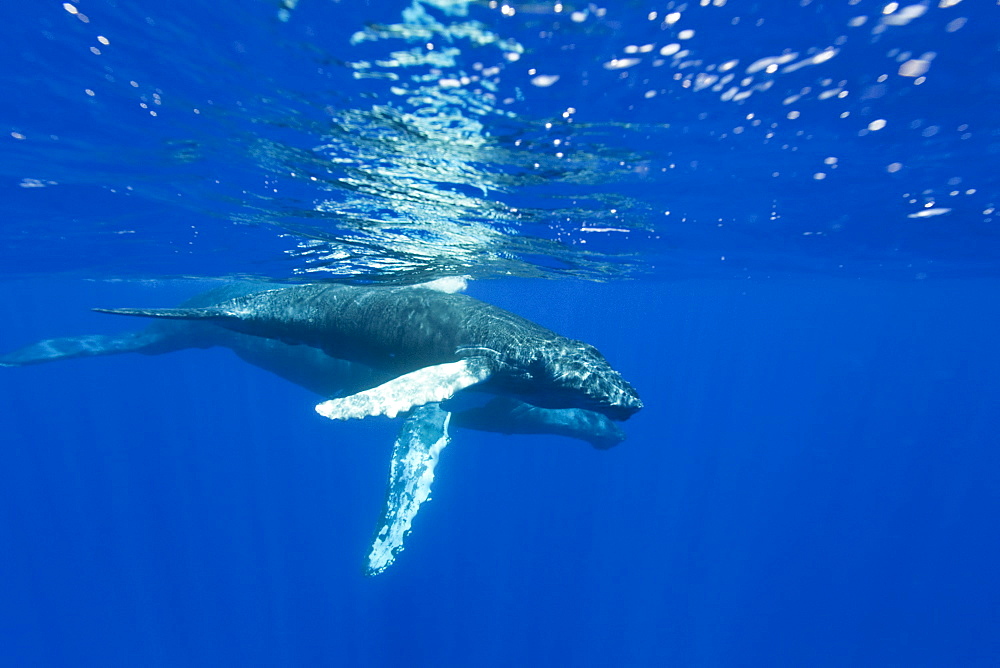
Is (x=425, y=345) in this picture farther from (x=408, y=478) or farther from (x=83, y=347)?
(x=83, y=347)

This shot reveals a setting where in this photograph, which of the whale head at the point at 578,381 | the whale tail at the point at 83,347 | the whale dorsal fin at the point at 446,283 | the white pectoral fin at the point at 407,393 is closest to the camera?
the white pectoral fin at the point at 407,393

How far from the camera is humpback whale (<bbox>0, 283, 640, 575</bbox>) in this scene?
25.6ft

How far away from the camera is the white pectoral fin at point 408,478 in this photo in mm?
7332

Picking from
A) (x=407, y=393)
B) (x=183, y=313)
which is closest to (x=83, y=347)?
(x=183, y=313)

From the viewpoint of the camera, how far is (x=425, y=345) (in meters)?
8.59

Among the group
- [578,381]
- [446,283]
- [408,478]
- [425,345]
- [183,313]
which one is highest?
[446,283]

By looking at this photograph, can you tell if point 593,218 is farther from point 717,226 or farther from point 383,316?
point 383,316

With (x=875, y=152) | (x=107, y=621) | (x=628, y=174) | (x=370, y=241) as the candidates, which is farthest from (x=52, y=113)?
(x=107, y=621)

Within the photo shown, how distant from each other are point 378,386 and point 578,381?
3030mm

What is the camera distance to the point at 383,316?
9.08m

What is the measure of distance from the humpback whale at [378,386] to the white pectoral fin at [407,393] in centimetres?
90

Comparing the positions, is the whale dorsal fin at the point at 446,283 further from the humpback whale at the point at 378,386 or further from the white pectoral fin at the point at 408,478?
the white pectoral fin at the point at 408,478

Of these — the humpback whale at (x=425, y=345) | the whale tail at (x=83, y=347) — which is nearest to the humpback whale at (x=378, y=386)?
the whale tail at (x=83, y=347)

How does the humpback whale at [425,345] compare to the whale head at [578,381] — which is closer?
the humpback whale at [425,345]
